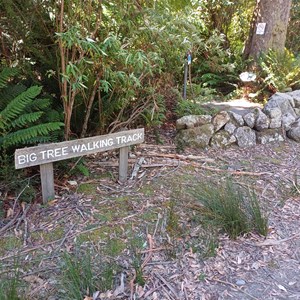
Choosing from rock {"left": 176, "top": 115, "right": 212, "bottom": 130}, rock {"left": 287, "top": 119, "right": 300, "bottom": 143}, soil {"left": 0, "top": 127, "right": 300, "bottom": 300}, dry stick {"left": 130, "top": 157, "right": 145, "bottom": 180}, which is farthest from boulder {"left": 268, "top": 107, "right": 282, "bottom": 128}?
dry stick {"left": 130, "top": 157, "right": 145, "bottom": 180}

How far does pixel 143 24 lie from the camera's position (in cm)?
281

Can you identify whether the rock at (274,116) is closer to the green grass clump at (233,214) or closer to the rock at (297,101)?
the rock at (297,101)

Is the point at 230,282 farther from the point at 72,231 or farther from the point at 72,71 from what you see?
the point at 72,71

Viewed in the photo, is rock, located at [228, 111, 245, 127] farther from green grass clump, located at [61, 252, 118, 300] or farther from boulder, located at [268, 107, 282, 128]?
green grass clump, located at [61, 252, 118, 300]

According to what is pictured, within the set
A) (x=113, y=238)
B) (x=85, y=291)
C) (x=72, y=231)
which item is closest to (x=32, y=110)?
(x=72, y=231)

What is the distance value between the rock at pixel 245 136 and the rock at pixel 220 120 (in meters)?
0.20

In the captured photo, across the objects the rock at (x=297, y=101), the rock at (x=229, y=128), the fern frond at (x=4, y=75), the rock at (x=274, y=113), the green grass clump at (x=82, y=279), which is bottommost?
the green grass clump at (x=82, y=279)

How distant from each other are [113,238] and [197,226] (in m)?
0.64

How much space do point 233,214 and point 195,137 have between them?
160 centimetres

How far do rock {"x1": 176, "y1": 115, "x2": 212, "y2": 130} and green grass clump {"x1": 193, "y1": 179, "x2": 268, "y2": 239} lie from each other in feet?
4.85

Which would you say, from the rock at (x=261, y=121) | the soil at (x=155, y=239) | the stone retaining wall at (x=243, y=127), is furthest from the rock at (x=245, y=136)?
the soil at (x=155, y=239)

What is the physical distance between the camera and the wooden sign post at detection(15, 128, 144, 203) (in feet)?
7.72

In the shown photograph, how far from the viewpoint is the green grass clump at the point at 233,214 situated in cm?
236

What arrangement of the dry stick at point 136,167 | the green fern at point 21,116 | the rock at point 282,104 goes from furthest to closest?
the rock at point 282,104
the dry stick at point 136,167
the green fern at point 21,116
